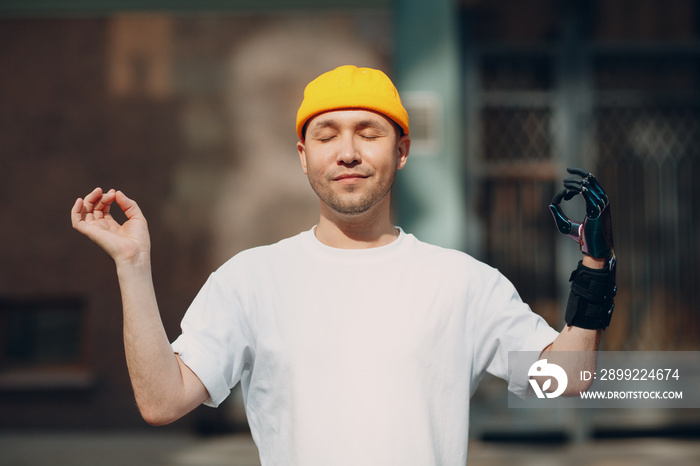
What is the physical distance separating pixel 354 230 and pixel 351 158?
23 cm

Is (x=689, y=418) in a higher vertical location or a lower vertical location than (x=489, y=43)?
lower

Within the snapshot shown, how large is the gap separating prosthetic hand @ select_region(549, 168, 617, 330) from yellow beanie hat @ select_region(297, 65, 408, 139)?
1.80 feet

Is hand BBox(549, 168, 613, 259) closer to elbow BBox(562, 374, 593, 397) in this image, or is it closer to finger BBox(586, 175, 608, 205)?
finger BBox(586, 175, 608, 205)

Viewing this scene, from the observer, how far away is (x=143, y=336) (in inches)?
67.3

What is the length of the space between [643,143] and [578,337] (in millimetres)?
4857

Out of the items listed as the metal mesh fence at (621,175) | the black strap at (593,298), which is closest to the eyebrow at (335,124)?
the black strap at (593,298)

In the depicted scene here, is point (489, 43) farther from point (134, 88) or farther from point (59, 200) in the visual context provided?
point (59, 200)

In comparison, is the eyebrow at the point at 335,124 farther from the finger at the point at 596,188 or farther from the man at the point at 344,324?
the finger at the point at 596,188

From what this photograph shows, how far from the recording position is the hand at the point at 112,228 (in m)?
1.75

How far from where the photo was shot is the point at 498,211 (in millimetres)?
6039

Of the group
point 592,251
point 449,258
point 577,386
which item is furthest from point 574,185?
point 577,386

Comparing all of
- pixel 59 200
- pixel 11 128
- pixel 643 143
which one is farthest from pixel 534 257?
pixel 11 128

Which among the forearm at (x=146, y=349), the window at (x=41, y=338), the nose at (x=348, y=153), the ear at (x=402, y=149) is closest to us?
the forearm at (x=146, y=349)

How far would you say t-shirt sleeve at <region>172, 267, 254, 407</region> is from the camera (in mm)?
1857
